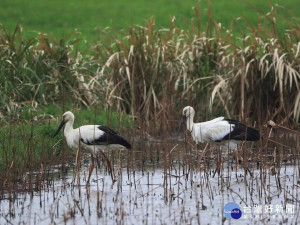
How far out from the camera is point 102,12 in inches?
1240

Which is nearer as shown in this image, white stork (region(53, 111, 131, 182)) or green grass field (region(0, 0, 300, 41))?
white stork (region(53, 111, 131, 182))


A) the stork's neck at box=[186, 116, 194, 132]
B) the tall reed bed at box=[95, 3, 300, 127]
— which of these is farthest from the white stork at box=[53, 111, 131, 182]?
the tall reed bed at box=[95, 3, 300, 127]

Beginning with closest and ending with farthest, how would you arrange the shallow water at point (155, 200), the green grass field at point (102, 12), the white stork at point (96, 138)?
the shallow water at point (155, 200), the white stork at point (96, 138), the green grass field at point (102, 12)

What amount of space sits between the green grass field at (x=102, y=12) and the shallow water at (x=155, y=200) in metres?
17.3

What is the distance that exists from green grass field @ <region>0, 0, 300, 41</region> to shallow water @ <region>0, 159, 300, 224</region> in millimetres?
17337

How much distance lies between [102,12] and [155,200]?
23.5 m

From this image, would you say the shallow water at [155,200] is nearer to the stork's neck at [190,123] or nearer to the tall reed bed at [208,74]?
the stork's neck at [190,123]

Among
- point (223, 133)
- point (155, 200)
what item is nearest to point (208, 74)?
point (223, 133)

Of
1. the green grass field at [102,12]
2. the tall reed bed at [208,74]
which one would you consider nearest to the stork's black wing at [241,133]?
the tall reed bed at [208,74]

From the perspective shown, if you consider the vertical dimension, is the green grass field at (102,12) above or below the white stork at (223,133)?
above

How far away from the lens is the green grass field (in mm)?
28250

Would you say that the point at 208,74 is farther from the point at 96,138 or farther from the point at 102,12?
the point at 102,12

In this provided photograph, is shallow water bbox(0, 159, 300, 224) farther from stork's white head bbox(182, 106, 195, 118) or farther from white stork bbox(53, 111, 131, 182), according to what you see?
stork's white head bbox(182, 106, 195, 118)

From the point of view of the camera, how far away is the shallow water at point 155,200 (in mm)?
7680
